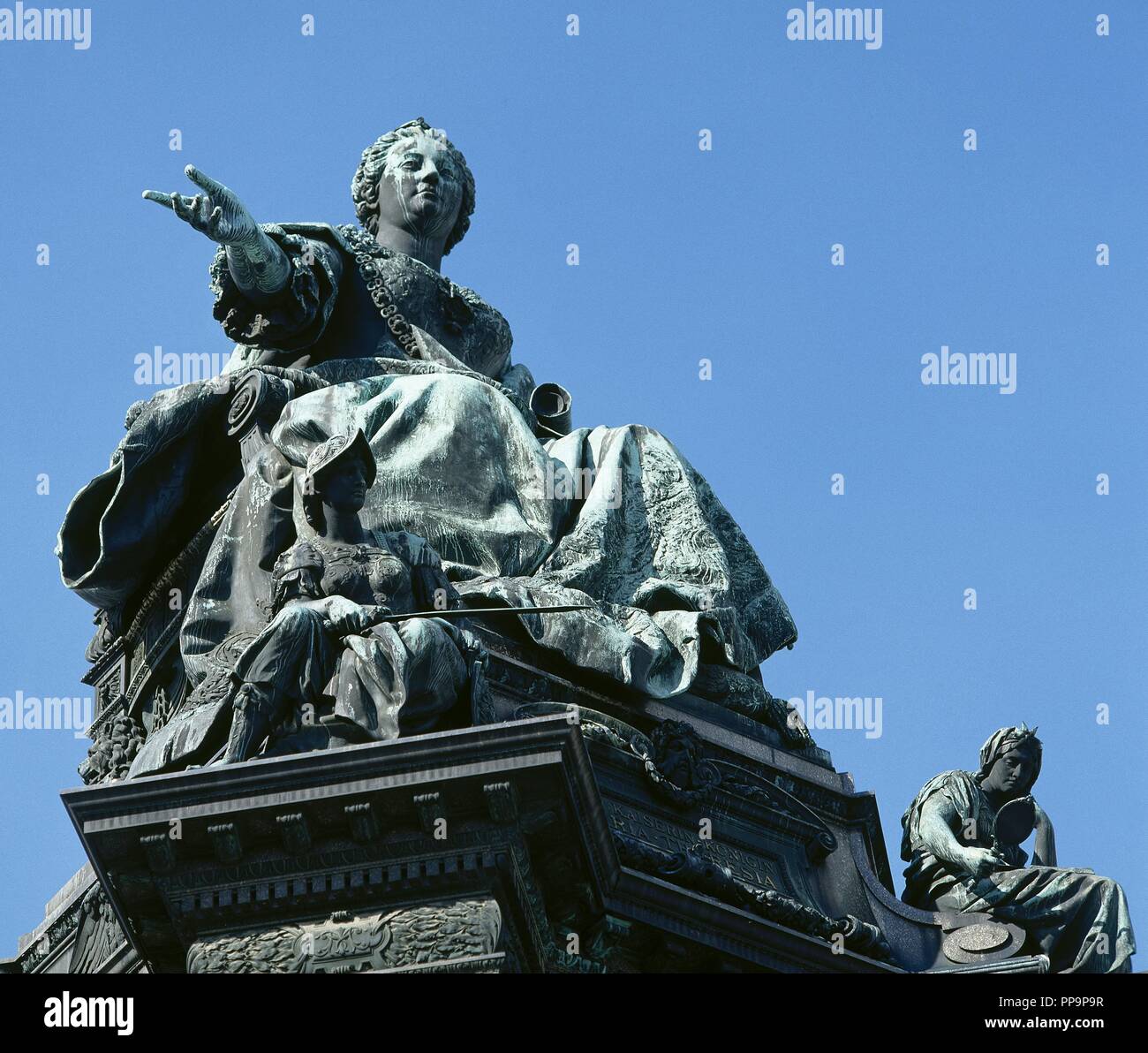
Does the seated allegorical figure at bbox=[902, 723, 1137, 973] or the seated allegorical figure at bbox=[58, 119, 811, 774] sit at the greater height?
the seated allegorical figure at bbox=[58, 119, 811, 774]

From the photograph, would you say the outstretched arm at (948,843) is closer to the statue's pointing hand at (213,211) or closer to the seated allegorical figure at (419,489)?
the seated allegorical figure at (419,489)

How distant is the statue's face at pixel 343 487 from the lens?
2206cm

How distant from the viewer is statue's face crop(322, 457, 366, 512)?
2206 centimetres

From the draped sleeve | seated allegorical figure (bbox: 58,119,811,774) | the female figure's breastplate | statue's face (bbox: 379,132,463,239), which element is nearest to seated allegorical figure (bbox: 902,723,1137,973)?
seated allegorical figure (bbox: 58,119,811,774)

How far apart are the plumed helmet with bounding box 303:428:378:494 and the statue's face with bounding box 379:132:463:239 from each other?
6.69 m

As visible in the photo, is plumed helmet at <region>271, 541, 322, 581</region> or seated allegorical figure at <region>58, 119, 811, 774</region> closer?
plumed helmet at <region>271, 541, 322, 581</region>

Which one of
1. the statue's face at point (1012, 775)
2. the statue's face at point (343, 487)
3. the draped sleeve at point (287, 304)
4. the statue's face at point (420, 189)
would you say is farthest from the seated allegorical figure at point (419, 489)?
the statue's face at point (1012, 775)

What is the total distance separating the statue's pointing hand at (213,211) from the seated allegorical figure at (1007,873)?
23.5 ft

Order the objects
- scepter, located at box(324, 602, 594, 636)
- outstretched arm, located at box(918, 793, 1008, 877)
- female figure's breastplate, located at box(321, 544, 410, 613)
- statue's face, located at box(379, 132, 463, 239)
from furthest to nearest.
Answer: statue's face, located at box(379, 132, 463, 239), outstretched arm, located at box(918, 793, 1008, 877), female figure's breastplate, located at box(321, 544, 410, 613), scepter, located at box(324, 602, 594, 636)

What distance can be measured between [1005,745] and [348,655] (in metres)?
6.08

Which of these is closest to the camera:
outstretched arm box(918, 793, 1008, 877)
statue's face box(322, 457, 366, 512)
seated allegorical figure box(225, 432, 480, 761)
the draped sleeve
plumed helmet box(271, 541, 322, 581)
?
seated allegorical figure box(225, 432, 480, 761)

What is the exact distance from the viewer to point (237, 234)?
2564 centimetres

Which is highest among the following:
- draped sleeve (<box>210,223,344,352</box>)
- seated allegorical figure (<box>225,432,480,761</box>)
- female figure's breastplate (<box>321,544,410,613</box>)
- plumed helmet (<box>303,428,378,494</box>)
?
draped sleeve (<box>210,223,344,352</box>)

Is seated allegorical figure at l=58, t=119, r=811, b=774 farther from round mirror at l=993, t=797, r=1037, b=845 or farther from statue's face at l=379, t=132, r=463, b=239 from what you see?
round mirror at l=993, t=797, r=1037, b=845
